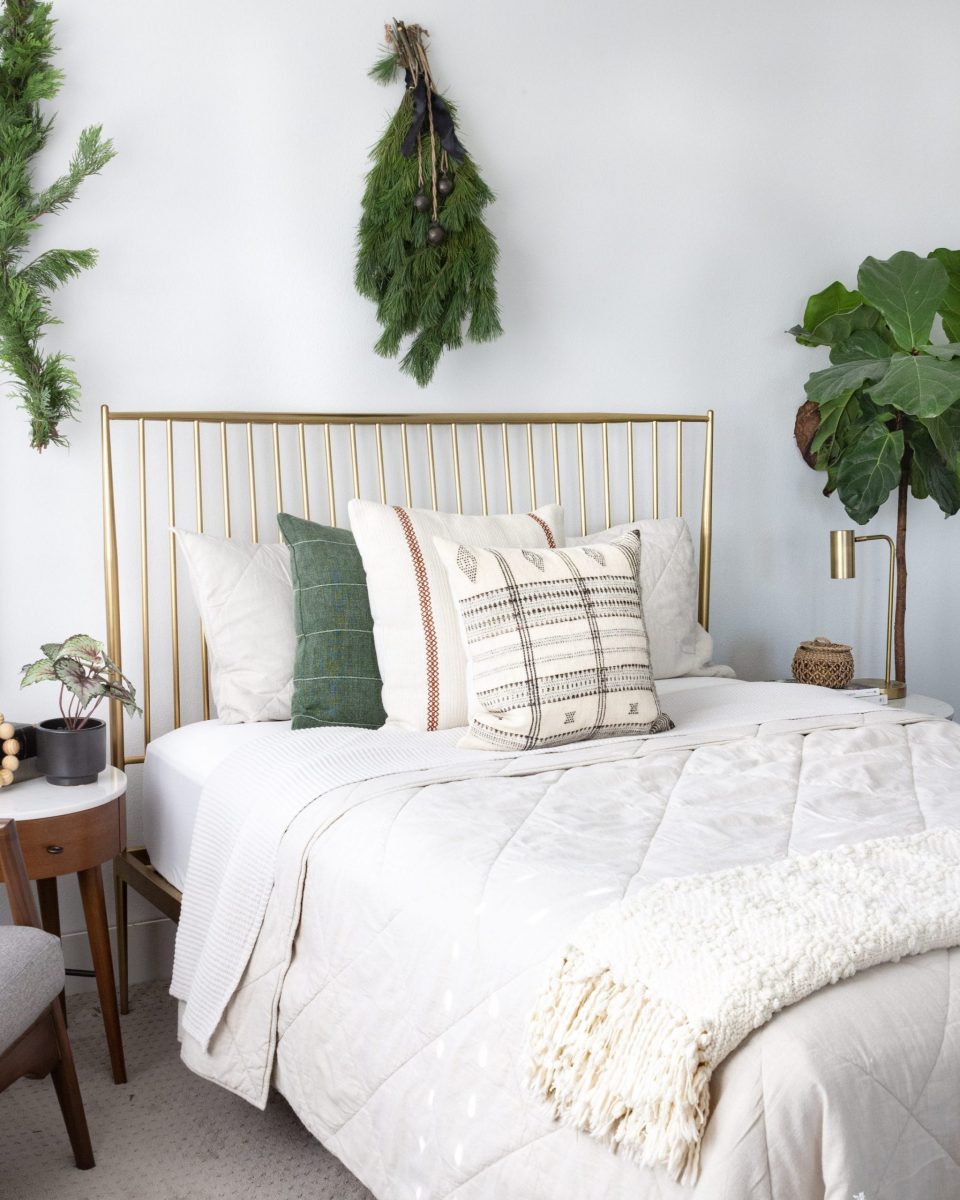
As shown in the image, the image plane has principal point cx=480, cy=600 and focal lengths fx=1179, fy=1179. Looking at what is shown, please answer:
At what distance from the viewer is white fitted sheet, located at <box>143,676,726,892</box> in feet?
6.99

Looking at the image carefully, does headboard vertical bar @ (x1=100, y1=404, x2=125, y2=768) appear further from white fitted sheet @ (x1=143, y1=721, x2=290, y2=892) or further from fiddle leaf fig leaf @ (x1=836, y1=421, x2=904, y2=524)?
fiddle leaf fig leaf @ (x1=836, y1=421, x2=904, y2=524)

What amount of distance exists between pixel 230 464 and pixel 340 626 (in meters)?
0.58

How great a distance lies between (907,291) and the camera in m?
3.05

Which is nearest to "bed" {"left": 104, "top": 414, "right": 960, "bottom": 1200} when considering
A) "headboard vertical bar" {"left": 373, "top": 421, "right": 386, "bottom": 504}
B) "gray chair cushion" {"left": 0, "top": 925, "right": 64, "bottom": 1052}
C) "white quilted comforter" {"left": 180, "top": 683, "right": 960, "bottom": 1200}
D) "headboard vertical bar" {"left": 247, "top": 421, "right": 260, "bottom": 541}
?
"white quilted comforter" {"left": 180, "top": 683, "right": 960, "bottom": 1200}

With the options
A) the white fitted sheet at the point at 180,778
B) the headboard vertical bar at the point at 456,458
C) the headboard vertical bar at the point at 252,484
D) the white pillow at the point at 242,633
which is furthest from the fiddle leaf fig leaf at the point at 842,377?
the white fitted sheet at the point at 180,778

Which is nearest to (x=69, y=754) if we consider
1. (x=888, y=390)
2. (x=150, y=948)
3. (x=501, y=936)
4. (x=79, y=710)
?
(x=79, y=710)

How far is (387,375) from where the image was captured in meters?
2.80

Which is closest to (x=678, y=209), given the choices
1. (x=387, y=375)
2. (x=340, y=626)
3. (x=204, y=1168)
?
(x=387, y=375)

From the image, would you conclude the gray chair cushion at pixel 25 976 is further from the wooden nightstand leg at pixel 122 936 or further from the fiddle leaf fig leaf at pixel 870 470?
the fiddle leaf fig leaf at pixel 870 470

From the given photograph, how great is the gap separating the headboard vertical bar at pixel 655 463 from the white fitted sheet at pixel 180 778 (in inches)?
50.2

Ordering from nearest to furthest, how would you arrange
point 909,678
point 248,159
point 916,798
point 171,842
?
1. point 916,798
2. point 171,842
3. point 248,159
4. point 909,678

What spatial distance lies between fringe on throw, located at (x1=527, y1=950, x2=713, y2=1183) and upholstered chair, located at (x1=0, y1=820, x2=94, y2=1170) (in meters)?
0.76

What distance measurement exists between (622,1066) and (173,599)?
1661 millimetres

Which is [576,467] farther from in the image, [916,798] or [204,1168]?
[204,1168]
